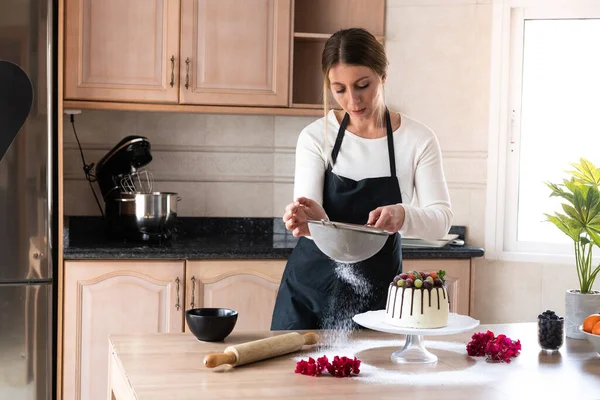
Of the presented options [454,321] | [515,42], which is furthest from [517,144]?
[454,321]

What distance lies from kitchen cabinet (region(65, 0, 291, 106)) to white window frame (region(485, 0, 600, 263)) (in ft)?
3.20

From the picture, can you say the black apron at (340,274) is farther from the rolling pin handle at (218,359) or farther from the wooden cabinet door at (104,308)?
the wooden cabinet door at (104,308)

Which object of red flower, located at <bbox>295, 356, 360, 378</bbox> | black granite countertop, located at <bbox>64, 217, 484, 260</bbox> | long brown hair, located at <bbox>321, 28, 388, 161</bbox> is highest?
long brown hair, located at <bbox>321, 28, 388, 161</bbox>

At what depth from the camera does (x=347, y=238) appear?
1.93 meters

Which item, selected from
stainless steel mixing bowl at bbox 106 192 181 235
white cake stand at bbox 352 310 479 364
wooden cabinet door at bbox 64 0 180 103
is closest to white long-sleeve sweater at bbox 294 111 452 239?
white cake stand at bbox 352 310 479 364

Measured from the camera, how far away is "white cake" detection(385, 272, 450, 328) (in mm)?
1804

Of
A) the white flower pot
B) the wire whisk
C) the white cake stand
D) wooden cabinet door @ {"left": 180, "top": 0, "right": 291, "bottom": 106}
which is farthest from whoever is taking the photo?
the wire whisk

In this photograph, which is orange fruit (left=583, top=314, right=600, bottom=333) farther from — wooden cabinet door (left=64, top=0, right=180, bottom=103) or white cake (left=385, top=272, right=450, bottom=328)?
wooden cabinet door (left=64, top=0, right=180, bottom=103)

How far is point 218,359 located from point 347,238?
1.47 feet

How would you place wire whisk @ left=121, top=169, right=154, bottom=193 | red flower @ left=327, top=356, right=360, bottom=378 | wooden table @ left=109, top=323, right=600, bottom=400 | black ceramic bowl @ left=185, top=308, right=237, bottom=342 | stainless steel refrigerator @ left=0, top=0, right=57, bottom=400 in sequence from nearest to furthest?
wooden table @ left=109, top=323, right=600, bottom=400
red flower @ left=327, top=356, right=360, bottom=378
black ceramic bowl @ left=185, top=308, right=237, bottom=342
stainless steel refrigerator @ left=0, top=0, right=57, bottom=400
wire whisk @ left=121, top=169, right=154, bottom=193

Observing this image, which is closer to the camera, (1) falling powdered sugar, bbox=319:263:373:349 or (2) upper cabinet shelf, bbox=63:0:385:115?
(1) falling powdered sugar, bbox=319:263:373:349

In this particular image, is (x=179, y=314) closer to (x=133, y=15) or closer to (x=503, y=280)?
(x=133, y=15)

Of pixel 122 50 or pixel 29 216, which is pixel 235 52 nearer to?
pixel 122 50

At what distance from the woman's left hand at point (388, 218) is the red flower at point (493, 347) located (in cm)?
36
